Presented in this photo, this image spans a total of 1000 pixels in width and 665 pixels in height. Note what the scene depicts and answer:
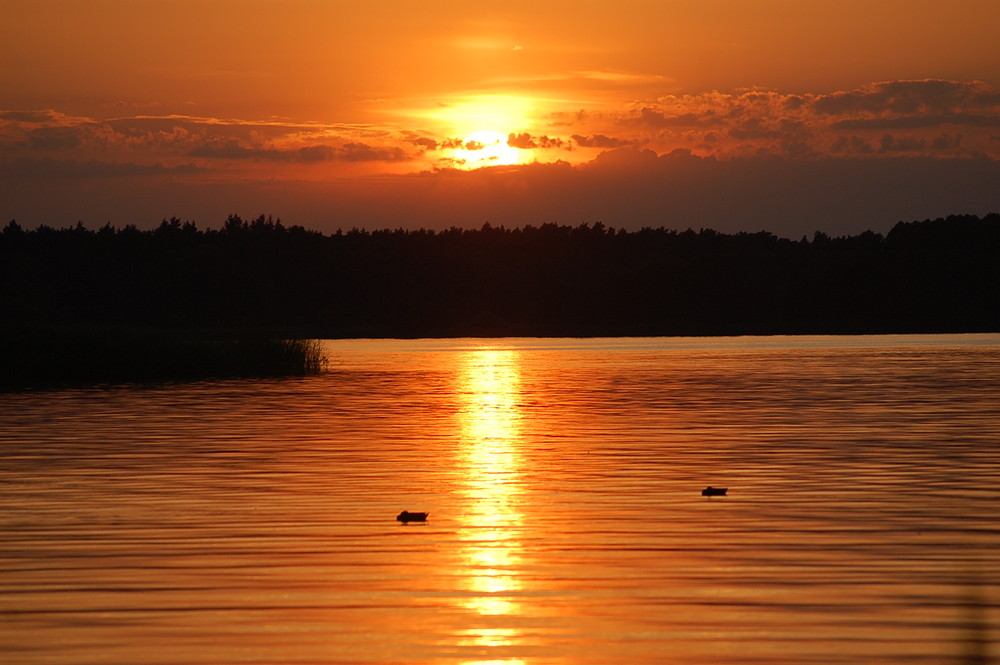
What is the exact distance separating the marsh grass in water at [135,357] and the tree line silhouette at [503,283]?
277 ft

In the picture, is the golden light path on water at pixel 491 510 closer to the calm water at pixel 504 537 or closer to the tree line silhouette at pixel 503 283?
the calm water at pixel 504 537

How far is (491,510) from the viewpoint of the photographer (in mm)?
19734

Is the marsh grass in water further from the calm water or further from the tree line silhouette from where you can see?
the tree line silhouette

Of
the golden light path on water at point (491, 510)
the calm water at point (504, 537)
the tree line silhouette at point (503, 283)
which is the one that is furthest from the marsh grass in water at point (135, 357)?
the tree line silhouette at point (503, 283)

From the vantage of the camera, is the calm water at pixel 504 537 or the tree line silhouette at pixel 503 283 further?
the tree line silhouette at pixel 503 283

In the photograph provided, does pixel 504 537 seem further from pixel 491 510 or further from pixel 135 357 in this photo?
pixel 135 357

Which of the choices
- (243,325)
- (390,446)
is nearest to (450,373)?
(390,446)

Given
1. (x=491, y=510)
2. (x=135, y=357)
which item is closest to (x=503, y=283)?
(x=135, y=357)

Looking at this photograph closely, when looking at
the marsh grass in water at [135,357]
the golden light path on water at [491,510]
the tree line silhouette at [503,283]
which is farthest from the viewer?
the tree line silhouette at [503,283]

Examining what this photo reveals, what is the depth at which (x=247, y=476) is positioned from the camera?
2394 cm

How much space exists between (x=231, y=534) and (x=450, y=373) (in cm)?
4820

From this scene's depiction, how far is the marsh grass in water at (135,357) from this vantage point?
53.9 meters

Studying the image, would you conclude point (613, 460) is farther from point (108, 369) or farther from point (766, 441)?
point (108, 369)

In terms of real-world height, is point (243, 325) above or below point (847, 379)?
below
